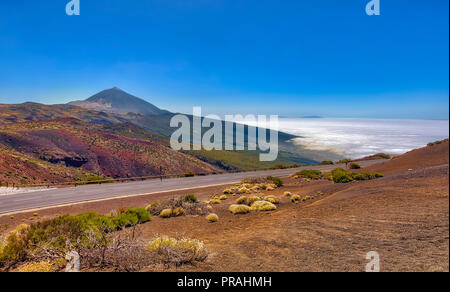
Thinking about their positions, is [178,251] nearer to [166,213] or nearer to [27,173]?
[166,213]

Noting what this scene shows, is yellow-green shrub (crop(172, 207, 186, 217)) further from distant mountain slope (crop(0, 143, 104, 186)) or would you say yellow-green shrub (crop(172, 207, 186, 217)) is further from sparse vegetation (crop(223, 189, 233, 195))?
distant mountain slope (crop(0, 143, 104, 186))

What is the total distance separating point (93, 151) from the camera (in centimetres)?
6288

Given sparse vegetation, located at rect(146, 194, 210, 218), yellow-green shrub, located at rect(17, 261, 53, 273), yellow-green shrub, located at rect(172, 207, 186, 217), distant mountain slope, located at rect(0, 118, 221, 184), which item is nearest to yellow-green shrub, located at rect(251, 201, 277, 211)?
sparse vegetation, located at rect(146, 194, 210, 218)

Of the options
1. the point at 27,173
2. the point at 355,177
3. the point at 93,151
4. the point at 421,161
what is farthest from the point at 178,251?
the point at 93,151

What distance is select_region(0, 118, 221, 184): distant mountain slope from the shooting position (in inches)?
2167

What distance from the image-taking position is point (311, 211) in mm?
10242

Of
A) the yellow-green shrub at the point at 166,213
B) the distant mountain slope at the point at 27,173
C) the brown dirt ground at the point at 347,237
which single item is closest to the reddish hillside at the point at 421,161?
the brown dirt ground at the point at 347,237

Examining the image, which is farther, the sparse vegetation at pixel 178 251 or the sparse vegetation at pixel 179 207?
the sparse vegetation at pixel 179 207

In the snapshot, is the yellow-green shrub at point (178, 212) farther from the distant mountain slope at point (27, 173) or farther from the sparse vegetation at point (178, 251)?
the distant mountain slope at point (27, 173)

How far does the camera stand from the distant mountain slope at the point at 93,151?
55.0 m
